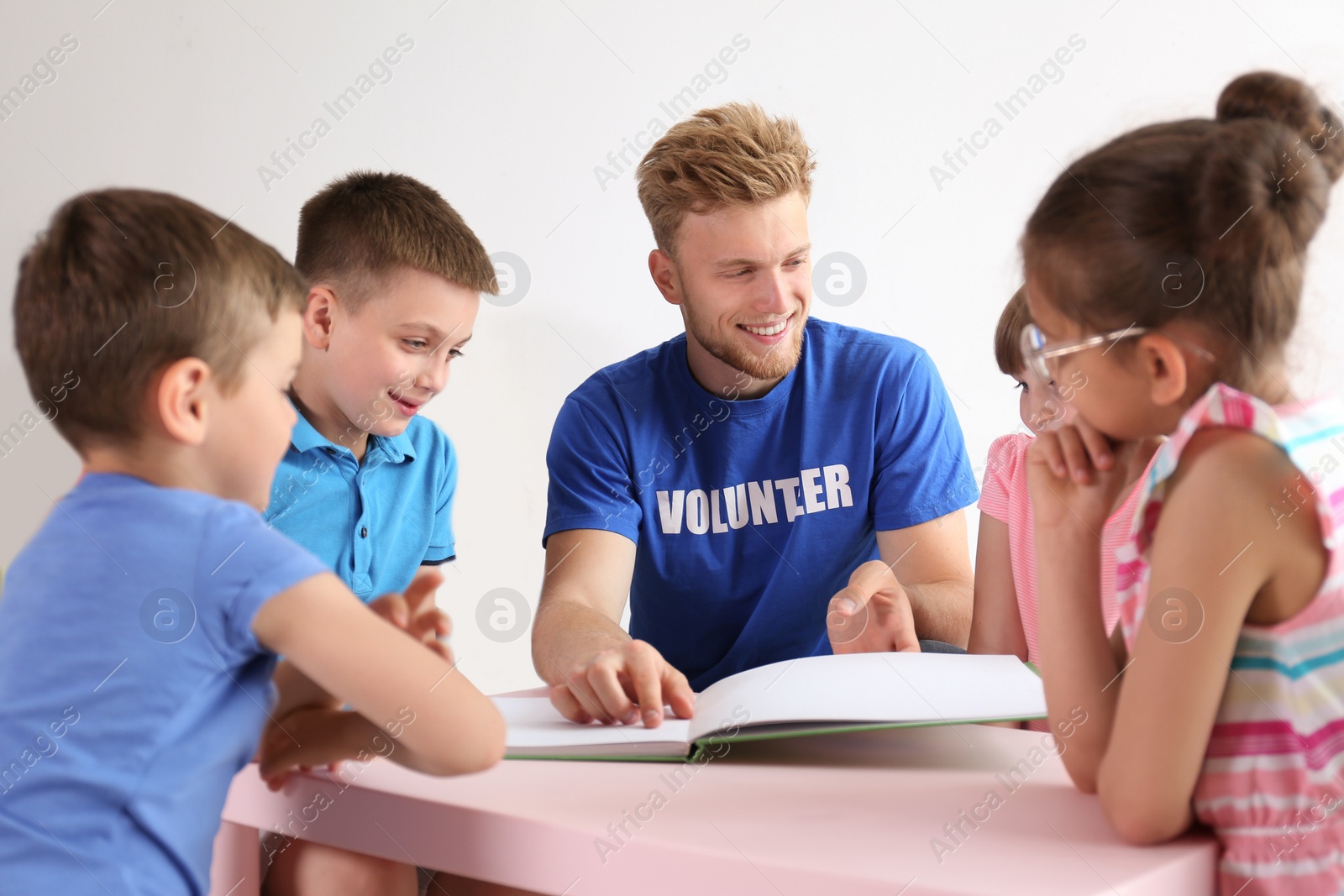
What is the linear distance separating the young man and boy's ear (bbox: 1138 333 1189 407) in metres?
0.76

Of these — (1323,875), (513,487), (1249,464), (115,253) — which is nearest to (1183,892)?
(1323,875)

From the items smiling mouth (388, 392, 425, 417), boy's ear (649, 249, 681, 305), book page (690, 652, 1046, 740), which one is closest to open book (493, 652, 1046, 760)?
book page (690, 652, 1046, 740)

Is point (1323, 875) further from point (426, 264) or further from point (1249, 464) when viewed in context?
point (426, 264)

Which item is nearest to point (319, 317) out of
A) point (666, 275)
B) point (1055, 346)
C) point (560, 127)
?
point (666, 275)

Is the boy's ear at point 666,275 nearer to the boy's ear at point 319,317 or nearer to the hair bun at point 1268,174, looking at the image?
the boy's ear at point 319,317

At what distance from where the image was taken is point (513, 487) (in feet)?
7.07

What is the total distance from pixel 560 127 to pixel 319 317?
0.81 meters

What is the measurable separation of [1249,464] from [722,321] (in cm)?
101

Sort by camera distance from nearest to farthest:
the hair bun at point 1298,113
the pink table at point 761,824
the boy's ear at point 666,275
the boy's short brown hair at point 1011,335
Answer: the pink table at point 761,824 < the hair bun at point 1298,113 < the boy's short brown hair at point 1011,335 < the boy's ear at point 666,275

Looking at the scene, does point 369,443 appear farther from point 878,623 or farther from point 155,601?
point 155,601

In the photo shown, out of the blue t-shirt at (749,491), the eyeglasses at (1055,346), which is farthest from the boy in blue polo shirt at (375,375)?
the eyeglasses at (1055,346)

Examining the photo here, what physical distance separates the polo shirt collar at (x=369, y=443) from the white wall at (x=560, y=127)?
553mm

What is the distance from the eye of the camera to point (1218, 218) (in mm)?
652

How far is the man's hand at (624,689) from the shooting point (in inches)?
34.5
